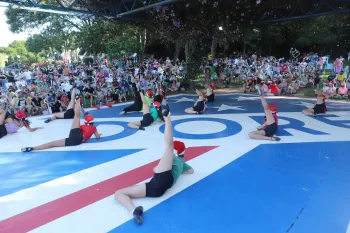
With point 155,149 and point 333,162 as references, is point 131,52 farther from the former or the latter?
point 333,162

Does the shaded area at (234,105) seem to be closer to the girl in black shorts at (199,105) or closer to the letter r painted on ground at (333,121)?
the girl in black shorts at (199,105)

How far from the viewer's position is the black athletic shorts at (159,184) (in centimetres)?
357

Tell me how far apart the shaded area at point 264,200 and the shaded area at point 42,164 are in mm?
1901

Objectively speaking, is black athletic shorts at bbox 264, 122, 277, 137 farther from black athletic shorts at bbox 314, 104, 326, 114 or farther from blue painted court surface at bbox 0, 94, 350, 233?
black athletic shorts at bbox 314, 104, 326, 114

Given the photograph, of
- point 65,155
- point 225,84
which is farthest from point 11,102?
point 225,84

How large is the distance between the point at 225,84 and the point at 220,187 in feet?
40.4

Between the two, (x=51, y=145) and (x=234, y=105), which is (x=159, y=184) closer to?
(x=51, y=145)

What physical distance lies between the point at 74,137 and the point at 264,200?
12.8 feet

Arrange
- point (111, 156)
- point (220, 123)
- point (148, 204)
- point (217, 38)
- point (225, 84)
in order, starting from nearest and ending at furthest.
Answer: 1. point (148, 204)
2. point (111, 156)
3. point (220, 123)
4. point (217, 38)
5. point (225, 84)

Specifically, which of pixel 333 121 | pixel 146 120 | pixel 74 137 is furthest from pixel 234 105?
pixel 74 137

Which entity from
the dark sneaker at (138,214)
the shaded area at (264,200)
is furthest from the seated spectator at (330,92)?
the dark sneaker at (138,214)

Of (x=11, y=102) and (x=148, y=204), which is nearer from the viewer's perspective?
(x=148, y=204)

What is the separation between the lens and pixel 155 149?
5633 mm

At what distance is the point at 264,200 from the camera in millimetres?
3621
